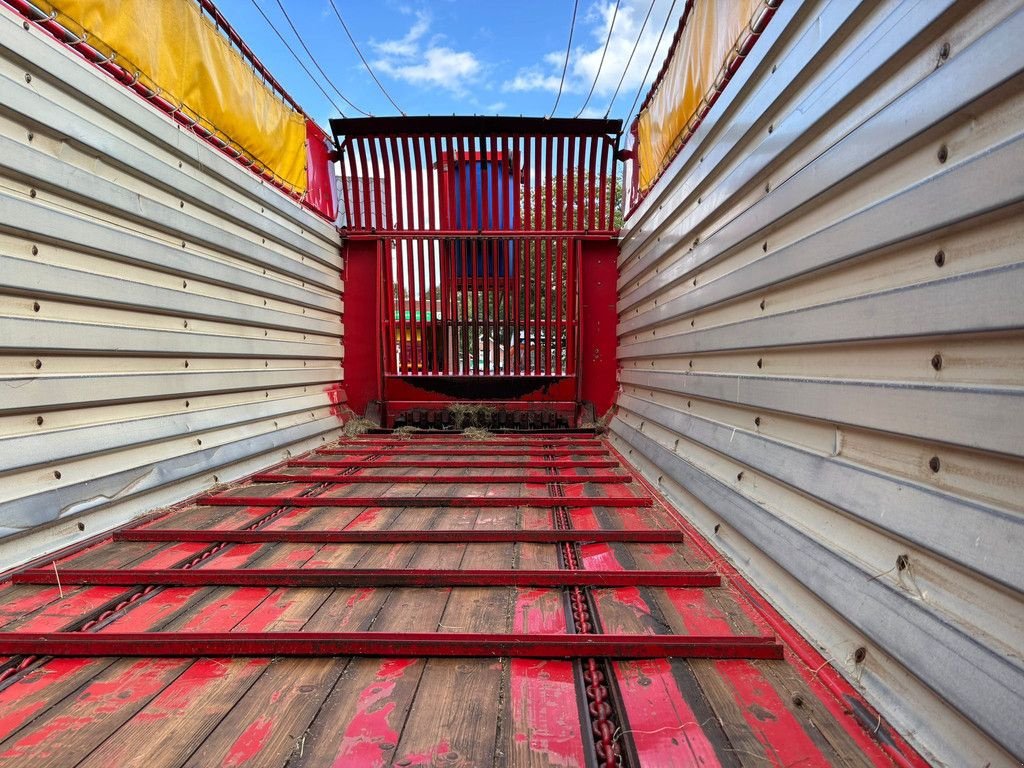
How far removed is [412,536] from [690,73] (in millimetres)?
2908

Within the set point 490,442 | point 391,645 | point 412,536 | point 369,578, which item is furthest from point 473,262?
point 391,645

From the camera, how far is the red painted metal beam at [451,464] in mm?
3742

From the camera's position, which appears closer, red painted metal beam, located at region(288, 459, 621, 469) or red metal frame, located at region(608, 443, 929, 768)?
red metal frame, located at region(608, 443, 929, 768)

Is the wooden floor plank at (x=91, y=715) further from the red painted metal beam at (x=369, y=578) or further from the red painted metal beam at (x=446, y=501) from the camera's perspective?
the red painted metal beam at (x=446, y=501)

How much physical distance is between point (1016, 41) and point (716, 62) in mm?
1943

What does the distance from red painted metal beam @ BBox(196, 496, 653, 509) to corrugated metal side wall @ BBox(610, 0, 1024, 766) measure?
567 mm

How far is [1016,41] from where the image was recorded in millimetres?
1013

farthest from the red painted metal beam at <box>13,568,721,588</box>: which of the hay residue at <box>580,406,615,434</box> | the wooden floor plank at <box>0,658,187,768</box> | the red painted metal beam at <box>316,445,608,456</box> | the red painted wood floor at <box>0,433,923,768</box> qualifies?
the hay residue at <box>580,406,615,434</box>

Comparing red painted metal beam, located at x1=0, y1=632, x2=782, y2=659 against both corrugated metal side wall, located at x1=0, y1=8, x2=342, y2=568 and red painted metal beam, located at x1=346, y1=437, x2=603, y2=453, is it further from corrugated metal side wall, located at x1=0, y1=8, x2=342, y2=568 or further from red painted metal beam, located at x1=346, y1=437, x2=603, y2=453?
red painted metal beam, located at x1=346, y1=437, x2=603, y2=453

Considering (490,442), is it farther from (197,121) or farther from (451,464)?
(197,121)

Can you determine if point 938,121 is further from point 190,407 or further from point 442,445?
point 442,445

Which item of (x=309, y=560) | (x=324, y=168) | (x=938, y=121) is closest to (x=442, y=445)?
(x=309, y=560)

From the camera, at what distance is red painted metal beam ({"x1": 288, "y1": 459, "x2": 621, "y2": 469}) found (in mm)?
3742

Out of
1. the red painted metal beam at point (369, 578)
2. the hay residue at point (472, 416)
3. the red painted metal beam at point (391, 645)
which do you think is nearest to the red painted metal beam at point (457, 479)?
the red painted metal beam at point (369, 578)
